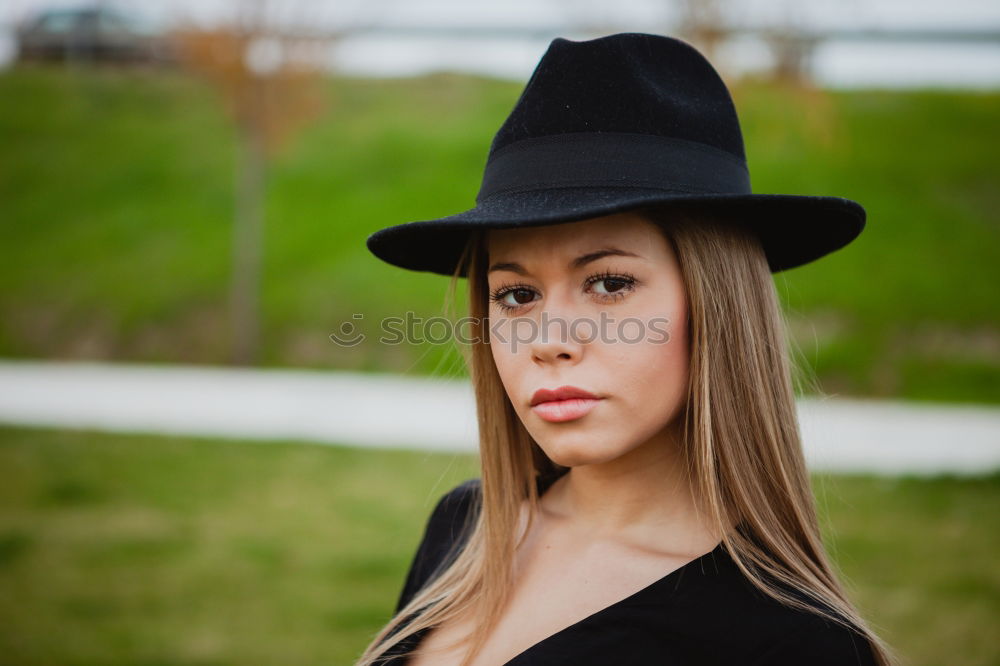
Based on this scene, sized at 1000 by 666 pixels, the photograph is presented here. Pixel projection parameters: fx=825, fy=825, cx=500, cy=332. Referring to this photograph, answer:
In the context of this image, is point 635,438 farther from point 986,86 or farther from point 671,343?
point 986,86

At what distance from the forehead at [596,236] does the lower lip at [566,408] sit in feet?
0.87

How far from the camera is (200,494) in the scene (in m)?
6.00

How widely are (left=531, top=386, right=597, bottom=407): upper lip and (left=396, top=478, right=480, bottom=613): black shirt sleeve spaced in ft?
2.17

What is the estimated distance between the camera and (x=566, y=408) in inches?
58.6

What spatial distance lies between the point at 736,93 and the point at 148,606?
22.5ft

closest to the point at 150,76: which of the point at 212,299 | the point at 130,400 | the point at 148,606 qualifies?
the point at 212,299

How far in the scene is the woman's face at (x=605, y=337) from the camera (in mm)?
1472

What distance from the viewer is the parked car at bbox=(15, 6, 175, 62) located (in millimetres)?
20609

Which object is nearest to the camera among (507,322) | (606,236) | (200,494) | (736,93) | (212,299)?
(606,236)

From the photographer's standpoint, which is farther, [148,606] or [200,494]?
[200,494]

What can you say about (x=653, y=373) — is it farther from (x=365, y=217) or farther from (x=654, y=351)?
(x=365, y=217)

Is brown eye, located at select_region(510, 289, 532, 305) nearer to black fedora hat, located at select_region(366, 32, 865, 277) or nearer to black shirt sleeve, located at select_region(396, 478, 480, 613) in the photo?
black fedora hat, located at select_region(366, 32, 865, 277)

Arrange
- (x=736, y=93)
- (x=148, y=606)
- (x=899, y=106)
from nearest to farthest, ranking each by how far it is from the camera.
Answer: (x=148, y=606), (x=736, y=93), (x=899, y=106)

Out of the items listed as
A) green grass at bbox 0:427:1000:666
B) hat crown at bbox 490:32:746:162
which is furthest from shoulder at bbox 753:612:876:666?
green grass at bbox 0:427:1000:666
